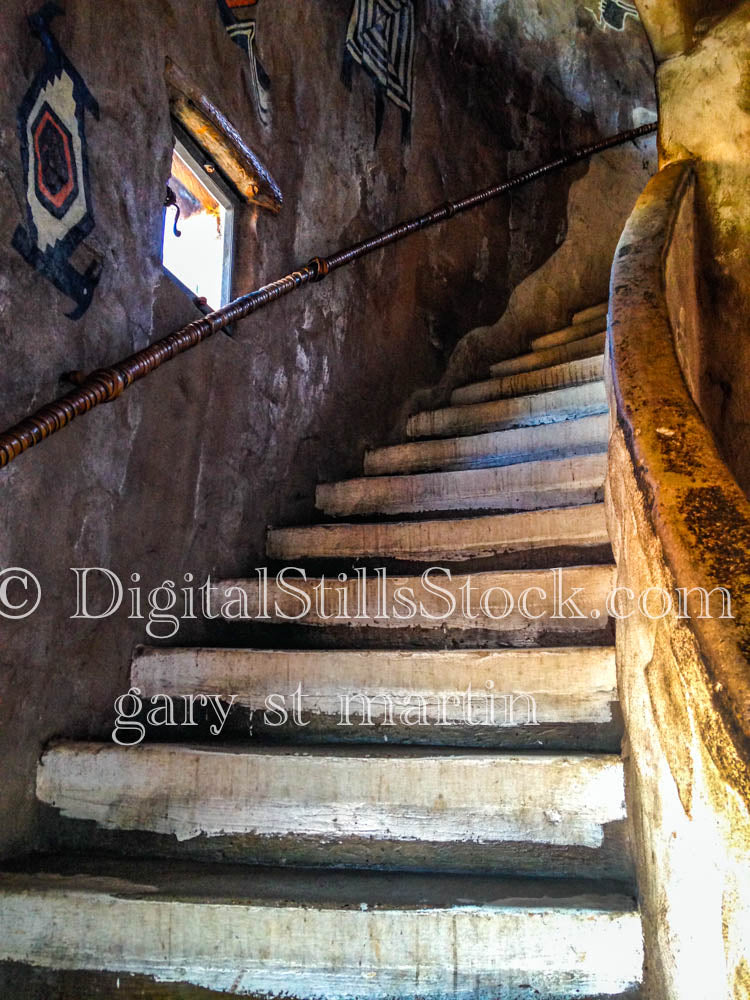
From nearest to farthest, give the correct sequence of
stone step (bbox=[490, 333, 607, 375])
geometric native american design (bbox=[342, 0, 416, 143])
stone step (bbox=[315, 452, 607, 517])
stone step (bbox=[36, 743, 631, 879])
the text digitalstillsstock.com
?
stone step (bbox=[36, 743, 631, 879]) → the text digitalstillsstock.com → stone step (bbox=[315, 452, 607, 517]) → geometric native american design (bbox=[342, 0, 416, 143]) → stone step (bbox=[490, 333, 607, 375])

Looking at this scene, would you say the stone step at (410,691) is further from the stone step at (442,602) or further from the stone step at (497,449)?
the stone step at (497,449)

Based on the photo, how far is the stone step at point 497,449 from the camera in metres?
2.60

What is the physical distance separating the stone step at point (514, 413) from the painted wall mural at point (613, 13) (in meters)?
3.57

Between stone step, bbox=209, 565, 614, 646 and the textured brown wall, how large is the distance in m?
0.23

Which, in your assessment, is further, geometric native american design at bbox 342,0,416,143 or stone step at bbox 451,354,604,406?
geometric native american design at bbox 342,0,416,143

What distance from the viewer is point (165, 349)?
1986 millimetres

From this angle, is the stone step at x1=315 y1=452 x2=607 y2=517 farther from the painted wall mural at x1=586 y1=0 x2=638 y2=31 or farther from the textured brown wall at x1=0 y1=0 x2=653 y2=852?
the painted wall mural at x1=586 y1=0 x2=638 y2=31

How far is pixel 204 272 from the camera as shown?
2518 mm

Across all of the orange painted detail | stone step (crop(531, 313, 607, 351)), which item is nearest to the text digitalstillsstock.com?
the orange painted detail

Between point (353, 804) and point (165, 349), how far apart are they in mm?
1203

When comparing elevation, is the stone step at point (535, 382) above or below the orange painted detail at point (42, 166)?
above

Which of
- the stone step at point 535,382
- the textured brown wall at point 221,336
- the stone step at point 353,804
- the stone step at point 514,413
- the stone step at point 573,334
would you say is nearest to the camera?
the stone step at point 353,804

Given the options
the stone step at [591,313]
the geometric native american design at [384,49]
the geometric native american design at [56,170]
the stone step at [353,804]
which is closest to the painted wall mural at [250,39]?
the geometric native american design at [384,49]

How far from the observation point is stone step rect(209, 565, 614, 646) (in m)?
1.85
